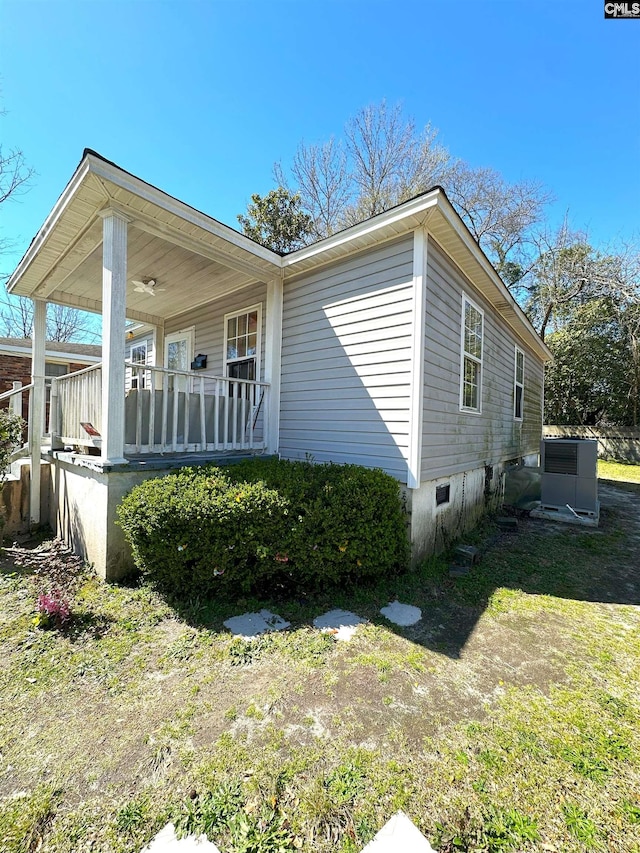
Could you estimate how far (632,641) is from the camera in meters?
2.96

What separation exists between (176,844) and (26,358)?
1290 cm

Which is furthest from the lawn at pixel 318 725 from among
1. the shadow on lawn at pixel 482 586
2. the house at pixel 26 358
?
the house at pixel 26 358

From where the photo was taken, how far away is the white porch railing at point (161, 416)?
4.14m

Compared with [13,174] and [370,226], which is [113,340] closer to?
[370,226]

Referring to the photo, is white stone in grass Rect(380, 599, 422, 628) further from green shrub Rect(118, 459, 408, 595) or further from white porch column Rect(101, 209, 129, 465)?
white porch column Rect(101, 209, 129, 465)

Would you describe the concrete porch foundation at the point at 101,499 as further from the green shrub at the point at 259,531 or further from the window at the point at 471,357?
the window at the point at 471,357

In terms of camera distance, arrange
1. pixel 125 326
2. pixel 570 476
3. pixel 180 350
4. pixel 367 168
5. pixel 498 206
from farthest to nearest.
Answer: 1. pixel 498 206
2. pixel 367 168
3. pixel 180 350
4. pixel 570 476
5. pixel 125 326

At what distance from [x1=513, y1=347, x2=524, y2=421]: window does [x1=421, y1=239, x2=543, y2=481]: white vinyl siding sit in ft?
1.58

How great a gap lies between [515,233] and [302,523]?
809 inches

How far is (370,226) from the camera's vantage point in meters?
4.23

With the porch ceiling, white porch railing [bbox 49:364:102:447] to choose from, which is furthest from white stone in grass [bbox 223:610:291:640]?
the porch ceiling

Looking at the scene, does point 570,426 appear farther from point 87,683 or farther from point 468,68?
point 87,683

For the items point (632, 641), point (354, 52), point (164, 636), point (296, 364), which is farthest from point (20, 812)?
point (354, 52)

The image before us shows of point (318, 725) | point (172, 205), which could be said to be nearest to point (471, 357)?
point (172, 205)
